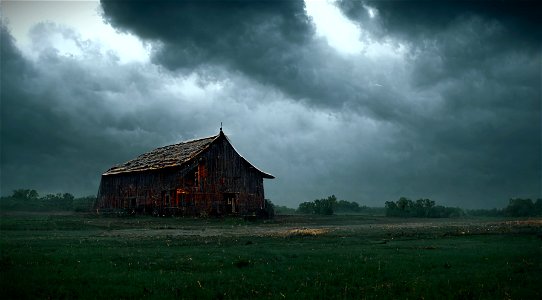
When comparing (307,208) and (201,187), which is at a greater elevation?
(201,187)

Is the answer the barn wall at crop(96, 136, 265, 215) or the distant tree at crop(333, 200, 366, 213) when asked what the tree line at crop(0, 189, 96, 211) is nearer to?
the barn wall at crop(96, 136, 265, 215)

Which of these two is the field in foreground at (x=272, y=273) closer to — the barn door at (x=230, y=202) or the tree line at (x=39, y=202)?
the barn door at (x=230, y=202)

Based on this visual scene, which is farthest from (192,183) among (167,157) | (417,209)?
(417,209)

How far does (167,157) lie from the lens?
5859 centimetres

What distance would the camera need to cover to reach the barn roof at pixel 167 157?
178 ft

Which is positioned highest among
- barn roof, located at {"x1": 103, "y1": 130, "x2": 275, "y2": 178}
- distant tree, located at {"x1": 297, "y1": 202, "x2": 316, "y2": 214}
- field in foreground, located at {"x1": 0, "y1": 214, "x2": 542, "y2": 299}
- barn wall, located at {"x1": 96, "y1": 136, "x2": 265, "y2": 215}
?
barn roof, located at {"x1": 103, "y1": 130, "x2": 275, "y2": 178}

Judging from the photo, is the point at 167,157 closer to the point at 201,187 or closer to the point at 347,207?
the point at 201,187

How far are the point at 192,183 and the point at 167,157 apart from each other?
278 inches

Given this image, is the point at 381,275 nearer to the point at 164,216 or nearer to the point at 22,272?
the point at 22,272

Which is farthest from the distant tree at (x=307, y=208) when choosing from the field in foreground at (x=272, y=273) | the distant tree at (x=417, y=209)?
the field in foreground at (x=272, y=273)

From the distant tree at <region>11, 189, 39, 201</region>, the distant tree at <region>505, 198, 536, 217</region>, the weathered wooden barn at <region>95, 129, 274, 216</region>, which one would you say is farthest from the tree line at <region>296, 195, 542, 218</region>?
the distant tree at <region>11, 189, 39, 201</region>

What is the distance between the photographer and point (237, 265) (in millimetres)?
15031

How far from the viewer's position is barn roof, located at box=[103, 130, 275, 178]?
5438 centimetres

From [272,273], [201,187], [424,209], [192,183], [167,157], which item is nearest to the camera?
[272,273]
